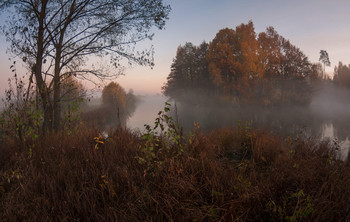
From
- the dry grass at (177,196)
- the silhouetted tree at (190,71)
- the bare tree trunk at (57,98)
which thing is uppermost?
the silhouetted tree at (190,71)

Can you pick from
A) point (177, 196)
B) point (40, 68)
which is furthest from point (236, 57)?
point (177, 196)

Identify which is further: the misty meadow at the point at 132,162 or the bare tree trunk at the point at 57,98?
the bare tree trunk at the point at 57,98

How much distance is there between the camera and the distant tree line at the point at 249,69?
24.5 m

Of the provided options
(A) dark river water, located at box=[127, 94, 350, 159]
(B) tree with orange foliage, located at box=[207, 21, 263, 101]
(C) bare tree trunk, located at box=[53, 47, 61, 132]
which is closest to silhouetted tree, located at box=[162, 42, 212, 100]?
(B) tree with orange foliage, located at box=[207, 21, 263, 101]

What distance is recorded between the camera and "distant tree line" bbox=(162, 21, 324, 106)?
24484mm

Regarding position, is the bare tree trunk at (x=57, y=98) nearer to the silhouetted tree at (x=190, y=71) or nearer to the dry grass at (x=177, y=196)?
the dry grass at (x=177, y=196)

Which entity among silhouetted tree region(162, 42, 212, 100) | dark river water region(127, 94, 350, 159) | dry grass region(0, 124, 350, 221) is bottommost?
dark river water region(127, 94, 350, 159)

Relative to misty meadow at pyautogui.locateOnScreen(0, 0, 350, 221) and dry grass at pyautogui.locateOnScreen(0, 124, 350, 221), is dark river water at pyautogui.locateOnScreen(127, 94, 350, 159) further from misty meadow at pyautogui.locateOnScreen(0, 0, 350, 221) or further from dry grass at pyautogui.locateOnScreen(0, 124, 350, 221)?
dry grass at pyautogui.locateOnScreen(0, 124, 350, 221)

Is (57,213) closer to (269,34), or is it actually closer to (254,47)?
(254,47)

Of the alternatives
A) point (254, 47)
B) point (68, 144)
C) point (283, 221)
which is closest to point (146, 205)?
point (283, 221)

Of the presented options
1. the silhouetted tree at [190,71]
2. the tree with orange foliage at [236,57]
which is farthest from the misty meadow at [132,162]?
the silhouetted tree at [190,71]

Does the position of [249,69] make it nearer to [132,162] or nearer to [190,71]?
[190,71]

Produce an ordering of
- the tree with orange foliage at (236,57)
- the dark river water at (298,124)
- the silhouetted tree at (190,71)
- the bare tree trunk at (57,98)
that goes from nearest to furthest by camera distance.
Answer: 1. the bare tree trunk at (57,98)
2. the dark river water at (298,124)
3. the tree with orange foliage at (236,57)
4. the silhouetted tree at (190,71)

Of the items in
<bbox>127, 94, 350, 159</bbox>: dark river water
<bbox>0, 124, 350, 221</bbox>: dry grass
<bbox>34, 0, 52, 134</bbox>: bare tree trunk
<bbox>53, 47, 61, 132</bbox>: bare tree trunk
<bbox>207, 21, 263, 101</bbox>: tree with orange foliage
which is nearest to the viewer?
<bbox>0, 124, 350, 221</bbox>: dry grass
